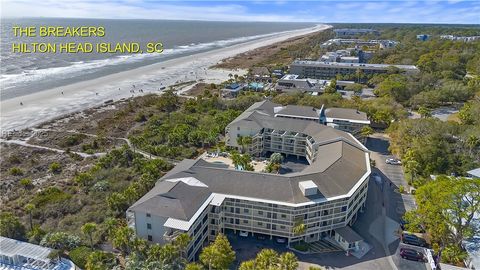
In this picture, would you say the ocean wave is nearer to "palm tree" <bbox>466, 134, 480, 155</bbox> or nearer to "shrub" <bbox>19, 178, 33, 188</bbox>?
"shrub" <bbox>19, 178, 33, 188</bbox>

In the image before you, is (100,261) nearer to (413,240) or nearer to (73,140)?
(413,240)

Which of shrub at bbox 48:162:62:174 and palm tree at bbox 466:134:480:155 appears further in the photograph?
shrub at bbox 48:162:62:174

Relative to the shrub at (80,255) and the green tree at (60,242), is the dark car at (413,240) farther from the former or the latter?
the green tree at (60,242)

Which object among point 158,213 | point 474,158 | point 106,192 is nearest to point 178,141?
point 106,192

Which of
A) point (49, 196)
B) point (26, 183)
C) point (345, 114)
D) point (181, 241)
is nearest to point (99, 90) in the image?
point (26, 183)

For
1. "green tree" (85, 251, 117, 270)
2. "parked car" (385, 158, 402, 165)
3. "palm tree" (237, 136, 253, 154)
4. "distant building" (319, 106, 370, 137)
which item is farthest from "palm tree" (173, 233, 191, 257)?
"distant building" (319, 106, 370, 137)

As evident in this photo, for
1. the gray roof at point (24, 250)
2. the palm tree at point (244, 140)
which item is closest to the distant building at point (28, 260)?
the gray roof at point (24, 250)
